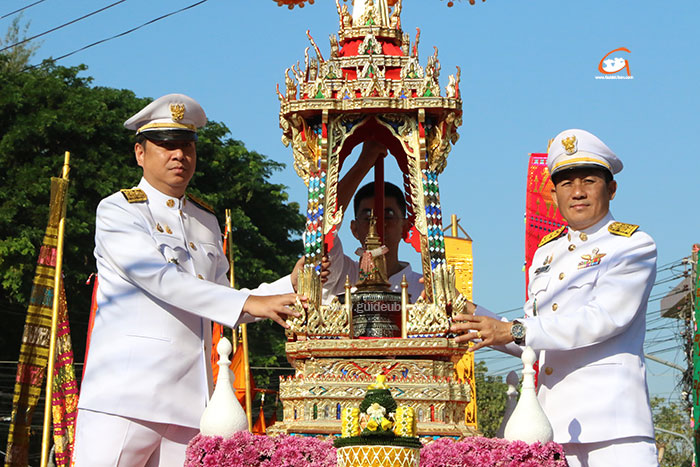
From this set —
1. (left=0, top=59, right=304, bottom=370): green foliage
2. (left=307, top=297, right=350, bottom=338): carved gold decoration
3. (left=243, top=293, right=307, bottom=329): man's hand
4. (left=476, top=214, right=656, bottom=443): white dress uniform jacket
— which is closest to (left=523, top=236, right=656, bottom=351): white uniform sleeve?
(left=476, top=214, right=656, bottom=443): white dress uniform jacket

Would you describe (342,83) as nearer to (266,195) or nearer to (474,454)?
(474,454)

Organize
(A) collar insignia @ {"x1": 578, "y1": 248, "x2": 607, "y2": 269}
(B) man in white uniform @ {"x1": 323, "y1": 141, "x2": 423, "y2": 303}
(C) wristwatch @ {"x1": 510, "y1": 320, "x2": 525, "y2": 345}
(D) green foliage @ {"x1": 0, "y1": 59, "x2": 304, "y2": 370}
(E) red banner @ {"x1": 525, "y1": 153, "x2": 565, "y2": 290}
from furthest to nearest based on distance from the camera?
(D) green foliage @ {"x1": 0, "y1": 59, "x2": 304, "y2": 370} → (E) red banner @ {"x1": 525, "y1": 153, "x2": 565, "y2": 290} → (B) man in white uniform @ {"x1": 323, "y1": 141, "x2": 423, "y2": 303} → (A) collar insignia @ {"x1": 578, "y1": 248, "x2": 607, "y2": 269} → (C) wristwatch @ {"x1": 510, "y1": 320, "x2": 525, "y2": 345}

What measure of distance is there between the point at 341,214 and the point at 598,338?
2276mm

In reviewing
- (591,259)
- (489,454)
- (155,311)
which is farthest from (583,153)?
(155,311)

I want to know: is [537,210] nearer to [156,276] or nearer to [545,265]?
[545,265]

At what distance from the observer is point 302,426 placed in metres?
7.99

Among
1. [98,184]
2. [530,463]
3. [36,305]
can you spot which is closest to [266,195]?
[98,184]

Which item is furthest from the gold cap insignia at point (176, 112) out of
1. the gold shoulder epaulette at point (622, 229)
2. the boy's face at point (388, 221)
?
the gold shoulder epaulette at point (622, 229)

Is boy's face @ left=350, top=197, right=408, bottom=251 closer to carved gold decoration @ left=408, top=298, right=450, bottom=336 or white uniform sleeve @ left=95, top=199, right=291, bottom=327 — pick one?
carved gold decoration @ left=408, top=298, right=450, bottom=336

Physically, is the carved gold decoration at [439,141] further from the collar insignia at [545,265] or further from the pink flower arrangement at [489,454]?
the pink flower arrangement at [489,454]

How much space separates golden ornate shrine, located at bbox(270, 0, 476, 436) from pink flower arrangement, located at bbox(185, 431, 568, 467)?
630mm

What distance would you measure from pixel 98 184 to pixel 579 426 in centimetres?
2252

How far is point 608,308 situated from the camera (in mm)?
7395

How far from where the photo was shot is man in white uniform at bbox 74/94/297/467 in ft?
24.6
